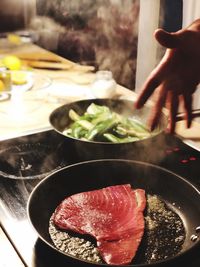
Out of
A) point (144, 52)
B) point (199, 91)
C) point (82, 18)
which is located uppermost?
point (82, 18)

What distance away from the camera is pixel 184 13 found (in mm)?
2859

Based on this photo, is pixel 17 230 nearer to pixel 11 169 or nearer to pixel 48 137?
pixel 11 169

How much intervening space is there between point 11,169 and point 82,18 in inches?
108

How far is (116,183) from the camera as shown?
139 centimetres

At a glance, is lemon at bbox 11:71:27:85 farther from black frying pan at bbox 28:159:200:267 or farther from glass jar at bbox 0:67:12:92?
black frying pan at bbox 28:159:200:267

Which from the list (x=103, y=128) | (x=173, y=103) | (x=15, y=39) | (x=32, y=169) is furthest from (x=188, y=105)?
(x=15, y=39)

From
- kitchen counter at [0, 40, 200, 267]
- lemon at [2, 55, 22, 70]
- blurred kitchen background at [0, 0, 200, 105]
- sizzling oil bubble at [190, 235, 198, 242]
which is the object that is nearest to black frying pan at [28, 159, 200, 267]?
sizzling oil bubble at [190, 235, 198, 242]

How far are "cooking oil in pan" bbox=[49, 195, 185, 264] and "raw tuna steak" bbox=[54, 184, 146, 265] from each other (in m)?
0.02

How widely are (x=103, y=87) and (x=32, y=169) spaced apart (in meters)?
0.96

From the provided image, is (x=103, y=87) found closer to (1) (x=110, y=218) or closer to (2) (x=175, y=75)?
(2) (x=175, y=75)

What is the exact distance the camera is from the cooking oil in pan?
40.1 inches

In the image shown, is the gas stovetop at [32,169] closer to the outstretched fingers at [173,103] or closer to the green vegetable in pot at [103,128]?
the green vegetable in pot at [103,128]

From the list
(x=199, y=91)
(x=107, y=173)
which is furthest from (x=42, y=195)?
(x=199, y=91)

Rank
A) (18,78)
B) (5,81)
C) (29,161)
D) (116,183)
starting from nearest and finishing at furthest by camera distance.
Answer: (116,183)
(29,161)
(5,81)
(18,78)
